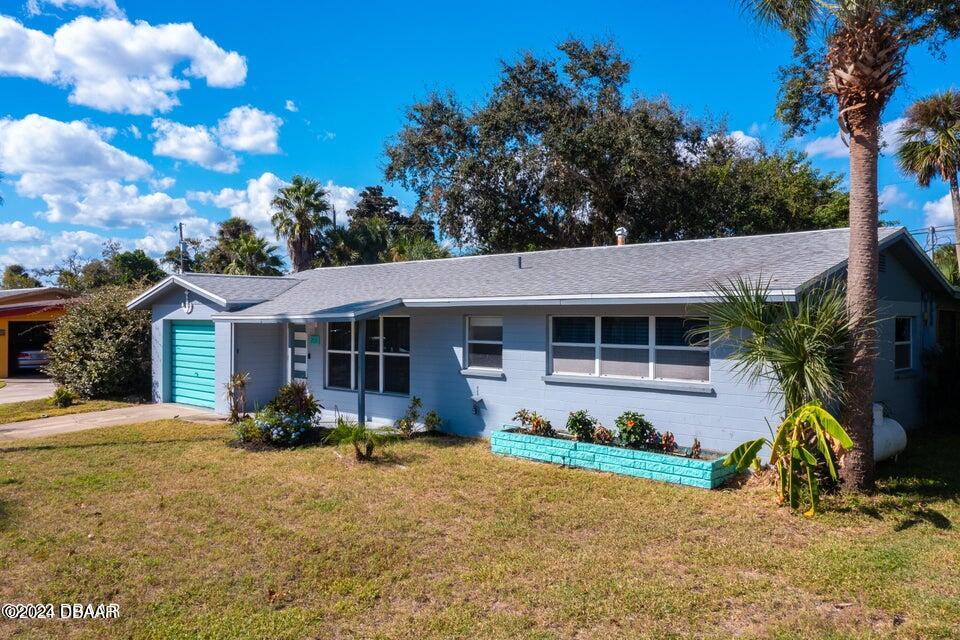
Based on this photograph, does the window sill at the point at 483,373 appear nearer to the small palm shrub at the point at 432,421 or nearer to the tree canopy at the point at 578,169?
the small palm shrub at the point at 432,421

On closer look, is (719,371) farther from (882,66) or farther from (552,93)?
(552,93)

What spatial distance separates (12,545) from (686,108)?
24.7 metres

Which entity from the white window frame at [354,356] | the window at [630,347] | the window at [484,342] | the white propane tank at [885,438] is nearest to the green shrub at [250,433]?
the white window frame at [354,356]

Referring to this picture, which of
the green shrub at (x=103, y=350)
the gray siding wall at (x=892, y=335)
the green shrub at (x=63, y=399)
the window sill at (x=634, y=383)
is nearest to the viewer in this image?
the window sill at (x=634, y=383)

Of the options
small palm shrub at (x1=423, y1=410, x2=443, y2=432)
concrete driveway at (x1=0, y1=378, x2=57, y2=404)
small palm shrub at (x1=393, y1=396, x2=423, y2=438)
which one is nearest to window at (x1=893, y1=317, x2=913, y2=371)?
small palm shrub at (x1=423, y1=410, x2=443, y2=432)

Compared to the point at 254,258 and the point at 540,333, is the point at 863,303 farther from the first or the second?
the point at 254,258

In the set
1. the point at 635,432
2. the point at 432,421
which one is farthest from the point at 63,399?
the point at 635,432

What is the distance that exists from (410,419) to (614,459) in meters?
4.56

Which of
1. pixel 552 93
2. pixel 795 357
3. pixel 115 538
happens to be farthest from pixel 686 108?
pixel 115 538

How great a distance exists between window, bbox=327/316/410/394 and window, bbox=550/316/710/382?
3.59 meters

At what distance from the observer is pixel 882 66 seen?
771 centimetres

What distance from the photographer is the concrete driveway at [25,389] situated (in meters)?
18.4

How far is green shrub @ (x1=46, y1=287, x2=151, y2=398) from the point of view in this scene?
57.6 ft

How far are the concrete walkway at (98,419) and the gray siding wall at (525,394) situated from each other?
3354 millimetres
